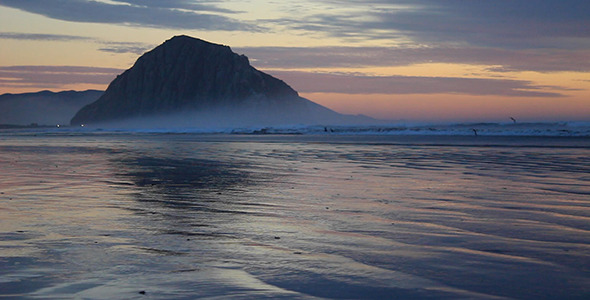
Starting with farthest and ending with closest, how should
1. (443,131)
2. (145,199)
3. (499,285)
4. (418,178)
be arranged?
(443,131), (418,178), (145,199), (499,285)

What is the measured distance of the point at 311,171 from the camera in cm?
1556

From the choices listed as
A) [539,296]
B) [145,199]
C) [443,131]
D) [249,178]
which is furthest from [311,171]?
[443,131]

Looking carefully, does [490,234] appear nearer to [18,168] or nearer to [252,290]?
[252,290]

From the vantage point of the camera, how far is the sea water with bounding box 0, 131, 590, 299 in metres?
4.38

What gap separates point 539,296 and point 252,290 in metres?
2.03

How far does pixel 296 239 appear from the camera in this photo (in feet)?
20.6

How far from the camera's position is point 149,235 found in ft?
21.3

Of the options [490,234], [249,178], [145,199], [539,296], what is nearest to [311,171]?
[249,178]

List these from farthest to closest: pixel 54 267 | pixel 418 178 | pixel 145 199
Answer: pixel 418 178
pixel 145 199
pixel 54 267

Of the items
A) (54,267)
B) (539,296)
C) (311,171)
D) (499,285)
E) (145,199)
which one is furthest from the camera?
(311,171)

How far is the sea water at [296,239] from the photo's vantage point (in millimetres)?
4375

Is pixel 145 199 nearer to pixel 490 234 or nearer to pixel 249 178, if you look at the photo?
pixel 249 178

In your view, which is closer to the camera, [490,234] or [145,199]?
[490,234]

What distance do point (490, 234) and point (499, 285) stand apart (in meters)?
2.25
